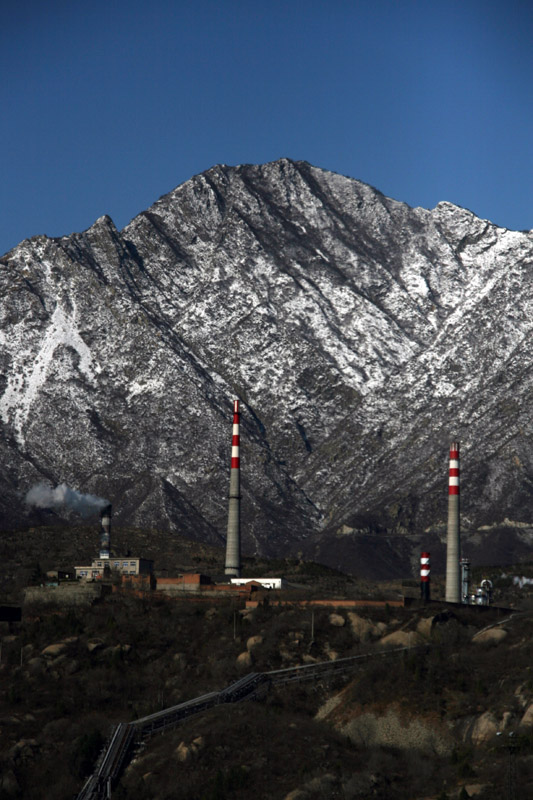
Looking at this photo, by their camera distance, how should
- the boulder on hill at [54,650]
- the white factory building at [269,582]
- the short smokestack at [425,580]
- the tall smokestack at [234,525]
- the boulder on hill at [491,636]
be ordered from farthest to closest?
1. the tall smokestack at [234,525]
2. the white factory building at [269,582]
3. the short smokestack at [425,580]
4. the boulder on hill at [54,650]
5. the boulder on hill at [491,636]

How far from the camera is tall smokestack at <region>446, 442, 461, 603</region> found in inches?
5595

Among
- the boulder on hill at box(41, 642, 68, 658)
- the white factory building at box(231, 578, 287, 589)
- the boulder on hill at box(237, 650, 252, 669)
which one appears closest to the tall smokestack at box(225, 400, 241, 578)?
the white factory building at box(231, 578, 287, 589)

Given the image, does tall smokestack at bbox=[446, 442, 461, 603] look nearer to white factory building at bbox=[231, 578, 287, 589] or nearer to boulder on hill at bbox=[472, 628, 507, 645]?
white factory building at bbox=[231, 578, 287, 589]

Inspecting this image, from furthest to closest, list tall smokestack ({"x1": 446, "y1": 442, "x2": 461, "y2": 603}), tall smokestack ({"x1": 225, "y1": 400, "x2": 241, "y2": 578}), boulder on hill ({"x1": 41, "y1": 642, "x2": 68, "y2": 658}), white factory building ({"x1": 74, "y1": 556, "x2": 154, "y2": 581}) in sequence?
tall smokestack ({"x1": 225, "y1": 400, "x2": 241, "y2": 578})
white factory building ({"x1": 74, "y1": 556, "x2": 154, "y2": 581})
tall smokestack ({"x1": 446, "y1": 442, "x2": 461, "y2": 603})
boulder on hill ({"x1": 41, "y1": 642, "x2": 68, "y2": 658})

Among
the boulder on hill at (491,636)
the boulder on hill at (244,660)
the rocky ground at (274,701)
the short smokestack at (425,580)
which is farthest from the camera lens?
the short smokestack at (425,580)

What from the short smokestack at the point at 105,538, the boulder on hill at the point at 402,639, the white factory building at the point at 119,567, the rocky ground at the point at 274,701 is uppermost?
the short smokestack at the point at 105,538

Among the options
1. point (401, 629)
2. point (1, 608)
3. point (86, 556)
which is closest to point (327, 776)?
point (401, 629)

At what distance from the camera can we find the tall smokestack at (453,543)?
14212cm

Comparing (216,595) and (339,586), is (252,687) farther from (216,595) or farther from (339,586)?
(339,586)

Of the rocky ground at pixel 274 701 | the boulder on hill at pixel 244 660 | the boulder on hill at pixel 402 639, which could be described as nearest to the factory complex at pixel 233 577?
the rocky ground at pixel 274 701

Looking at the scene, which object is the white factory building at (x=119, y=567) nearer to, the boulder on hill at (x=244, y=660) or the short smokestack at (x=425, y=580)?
the short smokestack at (x=425, y=580)

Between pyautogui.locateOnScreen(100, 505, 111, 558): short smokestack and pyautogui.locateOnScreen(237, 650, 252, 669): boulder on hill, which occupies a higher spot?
pyautogui.locateOnScreen(100, 505, 111, 558): short smokestack

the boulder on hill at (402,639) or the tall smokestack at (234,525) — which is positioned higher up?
the tall smokestack at (234,525)

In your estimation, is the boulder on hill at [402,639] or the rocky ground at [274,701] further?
the boulder on hill at [402,639]
